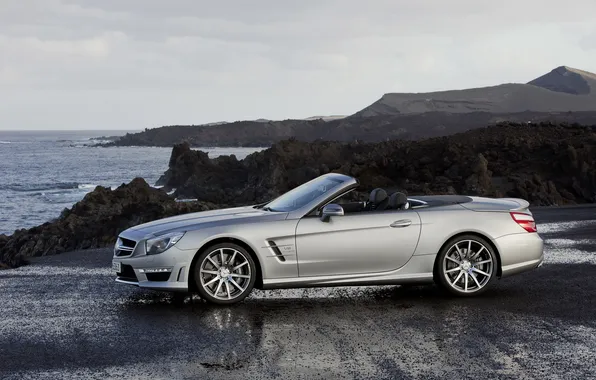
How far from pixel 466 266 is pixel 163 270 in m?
3.36

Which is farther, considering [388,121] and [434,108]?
[434,108]

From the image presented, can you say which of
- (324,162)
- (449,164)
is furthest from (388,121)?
(449,164)

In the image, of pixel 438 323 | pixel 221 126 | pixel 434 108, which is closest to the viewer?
pixel 438 323

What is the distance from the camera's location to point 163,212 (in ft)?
80.0

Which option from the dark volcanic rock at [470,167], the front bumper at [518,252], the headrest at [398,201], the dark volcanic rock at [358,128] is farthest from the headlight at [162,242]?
the dark volcanic rock at [358,128]

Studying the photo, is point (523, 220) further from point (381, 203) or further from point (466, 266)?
point (381, 203)

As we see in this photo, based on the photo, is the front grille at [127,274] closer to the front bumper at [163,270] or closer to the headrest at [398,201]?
the front bumper at [163,270]

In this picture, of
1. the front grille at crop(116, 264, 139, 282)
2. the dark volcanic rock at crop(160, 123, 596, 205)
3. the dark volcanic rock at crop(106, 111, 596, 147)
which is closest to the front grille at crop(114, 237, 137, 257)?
the front grille at crop(116, 264, 139, 282)

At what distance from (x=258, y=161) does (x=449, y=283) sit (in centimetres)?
3297

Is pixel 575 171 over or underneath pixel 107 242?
over

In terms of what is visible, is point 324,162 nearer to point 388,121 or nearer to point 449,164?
point 449,164

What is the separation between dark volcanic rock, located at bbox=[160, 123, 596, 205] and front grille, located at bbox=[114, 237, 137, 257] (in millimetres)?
17647

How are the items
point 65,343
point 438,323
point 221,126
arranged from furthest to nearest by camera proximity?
point 221,126 < point 438,323 < point 65,343

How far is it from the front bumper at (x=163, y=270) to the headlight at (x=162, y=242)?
53mm
